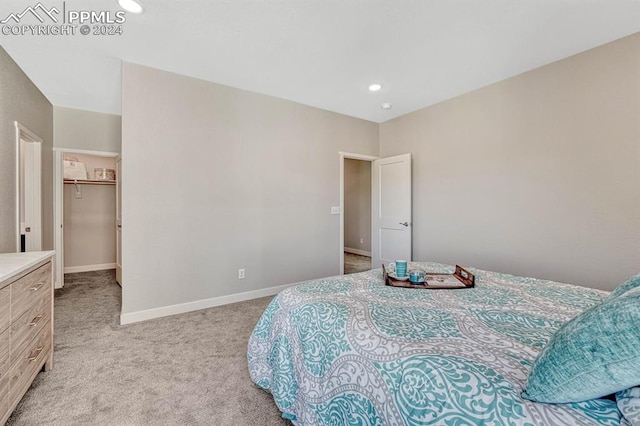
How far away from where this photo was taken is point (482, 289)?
1.72 m

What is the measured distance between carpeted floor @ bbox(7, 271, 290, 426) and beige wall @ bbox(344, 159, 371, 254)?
414cm

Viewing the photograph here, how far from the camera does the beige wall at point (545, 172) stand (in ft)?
8.02

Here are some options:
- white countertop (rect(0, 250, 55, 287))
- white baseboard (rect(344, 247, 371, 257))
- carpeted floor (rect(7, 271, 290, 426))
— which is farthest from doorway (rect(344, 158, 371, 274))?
white countertop (rect(0, 250, 55, 287))

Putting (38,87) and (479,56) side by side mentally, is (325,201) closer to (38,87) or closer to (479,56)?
(479,56)

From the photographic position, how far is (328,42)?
2.48m

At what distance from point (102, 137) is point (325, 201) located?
3493 mm

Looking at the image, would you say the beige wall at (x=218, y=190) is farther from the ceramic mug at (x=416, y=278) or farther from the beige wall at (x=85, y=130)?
the ceramic mug at (x=416, y=278)

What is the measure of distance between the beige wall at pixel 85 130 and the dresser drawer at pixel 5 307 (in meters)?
3.34

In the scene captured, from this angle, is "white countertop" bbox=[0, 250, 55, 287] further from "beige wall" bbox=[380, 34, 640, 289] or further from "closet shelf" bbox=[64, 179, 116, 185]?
"beige wall" bbox=[380, 34, 640, 289]

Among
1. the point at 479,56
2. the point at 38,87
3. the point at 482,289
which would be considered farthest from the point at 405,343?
the point at 38,87

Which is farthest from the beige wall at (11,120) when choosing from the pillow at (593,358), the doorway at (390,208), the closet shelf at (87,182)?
the pillow at (593,358)

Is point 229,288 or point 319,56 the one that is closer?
point 319,56

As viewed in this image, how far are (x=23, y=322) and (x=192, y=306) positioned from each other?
5.38ft

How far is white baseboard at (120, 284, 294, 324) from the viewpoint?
9.40ft
